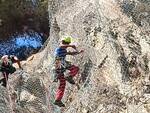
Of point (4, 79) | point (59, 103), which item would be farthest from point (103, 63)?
point (4, 79)

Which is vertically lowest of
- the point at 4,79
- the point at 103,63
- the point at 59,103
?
the point at 59,103

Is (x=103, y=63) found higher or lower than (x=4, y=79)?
higher

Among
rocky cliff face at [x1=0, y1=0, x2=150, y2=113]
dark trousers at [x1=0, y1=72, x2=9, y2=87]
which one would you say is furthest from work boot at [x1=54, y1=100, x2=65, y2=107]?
dark trousers at [x1=0, y1=72, x2=9, y2=87]

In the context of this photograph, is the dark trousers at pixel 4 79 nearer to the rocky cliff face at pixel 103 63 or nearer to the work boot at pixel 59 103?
the rocky cliff face at pixel 103 63

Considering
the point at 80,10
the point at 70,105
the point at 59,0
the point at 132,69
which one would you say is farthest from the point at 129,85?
the point at 59,0

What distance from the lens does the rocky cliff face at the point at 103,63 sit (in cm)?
1205

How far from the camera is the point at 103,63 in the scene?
12781 mm

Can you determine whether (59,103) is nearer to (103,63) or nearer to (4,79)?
(103,63)

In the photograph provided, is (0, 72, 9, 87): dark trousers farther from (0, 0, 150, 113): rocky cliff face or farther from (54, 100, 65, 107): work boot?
(54, 100, 65, 107): work boot

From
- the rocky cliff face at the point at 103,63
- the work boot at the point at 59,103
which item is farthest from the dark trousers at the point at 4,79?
the work boot at the point at 59,103

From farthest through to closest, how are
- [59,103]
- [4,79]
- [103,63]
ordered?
1. [4,79]
2. [103,63]
3. [59,103]

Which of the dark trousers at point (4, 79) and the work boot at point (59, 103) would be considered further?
the dark trousers at point (4, 79)

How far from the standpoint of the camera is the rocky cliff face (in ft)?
39.5

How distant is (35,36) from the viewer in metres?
23.7
